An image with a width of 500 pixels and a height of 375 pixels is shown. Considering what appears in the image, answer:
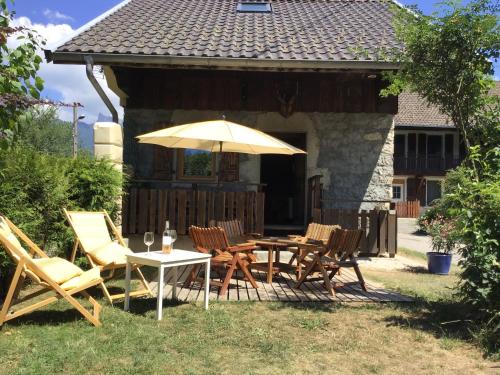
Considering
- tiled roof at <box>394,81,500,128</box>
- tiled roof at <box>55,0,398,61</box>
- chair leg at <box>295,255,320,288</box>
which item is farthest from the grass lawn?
tiled roof at <box>394,81,500,128</box>

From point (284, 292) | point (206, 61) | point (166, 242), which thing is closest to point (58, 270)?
point (166, 242)

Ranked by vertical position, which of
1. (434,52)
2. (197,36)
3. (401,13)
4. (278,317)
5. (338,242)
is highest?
(197,36)

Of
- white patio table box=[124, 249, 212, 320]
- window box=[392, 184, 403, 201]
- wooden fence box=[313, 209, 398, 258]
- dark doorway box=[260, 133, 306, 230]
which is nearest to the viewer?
white patio table box=[124, 249, 212, 320]

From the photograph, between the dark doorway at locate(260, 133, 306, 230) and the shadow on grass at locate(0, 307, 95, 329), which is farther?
the dark doorway at locate(260, 133, 306, 230)

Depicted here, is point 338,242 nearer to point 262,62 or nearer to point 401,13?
point 401,13

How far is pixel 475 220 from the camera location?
163 inches

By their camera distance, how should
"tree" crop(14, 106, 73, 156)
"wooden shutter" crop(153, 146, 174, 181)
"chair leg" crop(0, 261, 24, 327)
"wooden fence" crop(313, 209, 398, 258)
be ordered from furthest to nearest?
"tree" crop(14, 106, 73, 156) → "wooden shutter" crop(153, 146, 174, 181) → "wooden fence" crop(313, 209, 398, 258) → "chair leg" crop(0, 261, 24, 327)

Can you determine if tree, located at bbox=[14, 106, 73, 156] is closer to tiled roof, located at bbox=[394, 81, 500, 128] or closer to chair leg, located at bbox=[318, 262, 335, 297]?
tiled roof, located at bbox=[394, 81, 500, 128]

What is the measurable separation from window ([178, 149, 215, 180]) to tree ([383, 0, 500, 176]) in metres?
4.87

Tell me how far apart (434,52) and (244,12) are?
7.07 meters

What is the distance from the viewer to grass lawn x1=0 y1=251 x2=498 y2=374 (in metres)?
3.31

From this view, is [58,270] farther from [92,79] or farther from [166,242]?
[92,79]

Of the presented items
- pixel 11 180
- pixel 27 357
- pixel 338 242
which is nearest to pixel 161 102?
pixel 11 180

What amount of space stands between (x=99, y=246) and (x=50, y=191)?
2.81 feet
